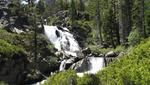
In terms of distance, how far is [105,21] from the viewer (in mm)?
69812

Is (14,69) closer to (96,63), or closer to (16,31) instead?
(96,63)

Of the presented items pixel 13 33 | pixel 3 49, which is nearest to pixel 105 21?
pixel 13 33

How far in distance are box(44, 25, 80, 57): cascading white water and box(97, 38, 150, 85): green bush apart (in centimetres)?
3804

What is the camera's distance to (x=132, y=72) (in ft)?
86.8

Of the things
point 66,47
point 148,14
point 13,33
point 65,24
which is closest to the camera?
point 148,14

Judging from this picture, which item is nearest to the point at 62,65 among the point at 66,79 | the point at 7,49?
the point at 7,49

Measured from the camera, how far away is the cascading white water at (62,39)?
72.8 m

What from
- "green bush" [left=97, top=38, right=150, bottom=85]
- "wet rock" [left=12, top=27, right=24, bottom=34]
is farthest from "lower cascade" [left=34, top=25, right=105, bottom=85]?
"green bush" [left=97, top=38, right=150, bottom=85]

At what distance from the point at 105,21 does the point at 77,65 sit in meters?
17.9

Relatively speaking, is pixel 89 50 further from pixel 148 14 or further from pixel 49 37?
pixel 49 37

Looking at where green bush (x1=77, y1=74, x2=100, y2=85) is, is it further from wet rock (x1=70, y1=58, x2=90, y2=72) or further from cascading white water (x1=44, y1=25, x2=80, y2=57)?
cascading white water (x1=44, y1=25, x2=80, y2=57)

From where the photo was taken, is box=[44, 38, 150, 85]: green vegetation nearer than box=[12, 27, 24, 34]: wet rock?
Yes

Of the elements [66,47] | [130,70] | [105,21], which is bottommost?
[66,47]

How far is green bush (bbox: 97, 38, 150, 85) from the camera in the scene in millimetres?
25641
